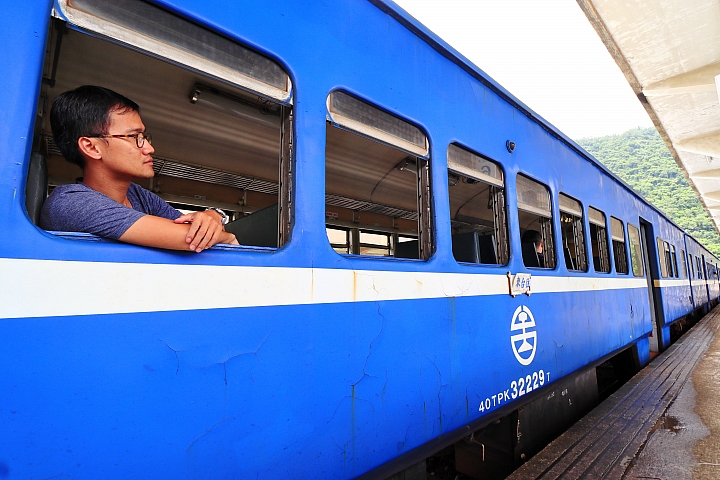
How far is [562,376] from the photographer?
3449 mm

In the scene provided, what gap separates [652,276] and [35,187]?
29.1 ft

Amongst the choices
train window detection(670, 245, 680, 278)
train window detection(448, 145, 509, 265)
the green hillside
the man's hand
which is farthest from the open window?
the green hillside

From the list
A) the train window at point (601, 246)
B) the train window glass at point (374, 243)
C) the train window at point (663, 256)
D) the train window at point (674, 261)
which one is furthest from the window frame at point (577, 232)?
the train window at point (674, 261)

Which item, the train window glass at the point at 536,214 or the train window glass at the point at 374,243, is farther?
the train window glass at the point at 374,243

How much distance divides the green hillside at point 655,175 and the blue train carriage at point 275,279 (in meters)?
43.7

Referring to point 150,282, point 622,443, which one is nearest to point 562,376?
point 622,443

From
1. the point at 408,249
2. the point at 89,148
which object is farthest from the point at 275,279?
the point at 408,249

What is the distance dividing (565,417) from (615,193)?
11.0ft

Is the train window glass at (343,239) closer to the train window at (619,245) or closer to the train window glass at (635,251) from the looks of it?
the train window at (619,245)

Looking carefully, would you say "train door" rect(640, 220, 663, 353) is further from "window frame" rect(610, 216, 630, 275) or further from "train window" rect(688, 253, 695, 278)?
"train window" rect(688, 253, 695, 278)

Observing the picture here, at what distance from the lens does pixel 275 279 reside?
57.3 inches

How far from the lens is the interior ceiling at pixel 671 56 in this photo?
5320 millimetres

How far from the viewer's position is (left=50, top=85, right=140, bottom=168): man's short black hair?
3.85 feet

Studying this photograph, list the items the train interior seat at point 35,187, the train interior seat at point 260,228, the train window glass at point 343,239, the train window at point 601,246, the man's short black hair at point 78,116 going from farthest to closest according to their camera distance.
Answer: the train window glass at point 343,239
the train window at point 601,246
the train interior seat at point 260,228
the man's short black hair at point 78,116
the train interior seat at point 35,187
